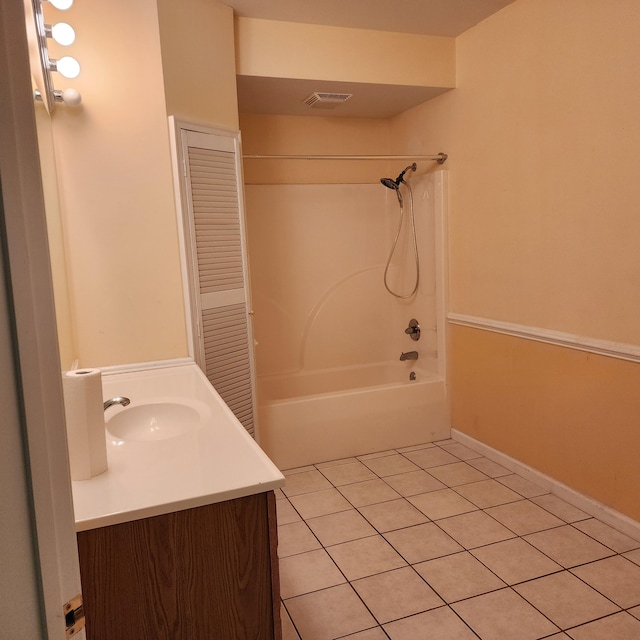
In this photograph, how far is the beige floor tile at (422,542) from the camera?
2.16 metres

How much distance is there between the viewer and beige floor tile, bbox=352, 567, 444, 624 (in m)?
1.84

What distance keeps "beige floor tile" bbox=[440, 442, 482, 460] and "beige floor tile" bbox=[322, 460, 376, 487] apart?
22.6 inches

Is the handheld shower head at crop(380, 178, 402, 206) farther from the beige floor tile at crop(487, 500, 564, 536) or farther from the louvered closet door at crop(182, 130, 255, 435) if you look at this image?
the beige floor tile at crop(487, 500, 564, 536)

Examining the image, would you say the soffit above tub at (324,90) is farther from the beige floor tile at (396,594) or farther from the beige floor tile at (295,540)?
the beige floor tile at (396,594)

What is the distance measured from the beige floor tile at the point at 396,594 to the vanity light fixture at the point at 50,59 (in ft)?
6.74

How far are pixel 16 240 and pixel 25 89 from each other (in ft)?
0.53

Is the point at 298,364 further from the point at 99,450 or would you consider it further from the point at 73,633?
the point at 73,633

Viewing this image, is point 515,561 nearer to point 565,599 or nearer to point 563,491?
point 565,599

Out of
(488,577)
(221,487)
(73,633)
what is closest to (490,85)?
(488,577)

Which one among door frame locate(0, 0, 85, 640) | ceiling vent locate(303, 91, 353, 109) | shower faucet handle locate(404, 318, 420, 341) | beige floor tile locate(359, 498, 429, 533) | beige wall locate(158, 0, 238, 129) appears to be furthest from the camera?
shower faucet handle locate(404, 318, 420, 341)

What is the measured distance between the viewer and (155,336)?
2395 millimetres

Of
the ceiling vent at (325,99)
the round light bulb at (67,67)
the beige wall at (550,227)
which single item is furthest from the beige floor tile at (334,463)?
the round light bulb at (67,67)

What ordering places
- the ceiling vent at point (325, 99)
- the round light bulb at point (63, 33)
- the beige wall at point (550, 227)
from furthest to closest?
the ceiling vent at point (325, 99) < the beige wall at point (550, 227) < the round light bulb at point (63, 33)

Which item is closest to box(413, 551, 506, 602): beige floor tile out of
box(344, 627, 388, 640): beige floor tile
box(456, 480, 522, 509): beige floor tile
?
box(344, 627, 388, 640): beige floor tile
